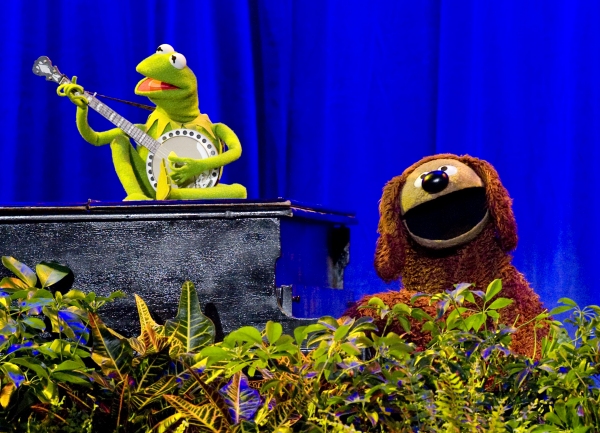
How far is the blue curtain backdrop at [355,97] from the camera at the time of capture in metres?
1.74

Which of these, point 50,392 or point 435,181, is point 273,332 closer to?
point 50,392

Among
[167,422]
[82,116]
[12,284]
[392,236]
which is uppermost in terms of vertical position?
[82,116]

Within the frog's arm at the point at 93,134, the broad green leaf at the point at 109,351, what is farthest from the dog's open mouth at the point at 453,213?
the broad green leaf at the point at 109,351

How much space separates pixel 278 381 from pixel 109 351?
0.52 feet

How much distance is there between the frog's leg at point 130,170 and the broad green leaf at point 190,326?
0.66 meters

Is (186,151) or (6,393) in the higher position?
(186,151)

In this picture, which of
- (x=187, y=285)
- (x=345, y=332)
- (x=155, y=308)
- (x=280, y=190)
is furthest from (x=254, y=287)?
(x=280, y=190)

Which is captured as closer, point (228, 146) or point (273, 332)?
point (273, 332)

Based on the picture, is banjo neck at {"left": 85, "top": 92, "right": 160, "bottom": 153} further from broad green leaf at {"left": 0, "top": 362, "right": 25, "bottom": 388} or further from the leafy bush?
broad green leaf at {"left": 0, "top": 362, "right": 25, "bottom": 388}

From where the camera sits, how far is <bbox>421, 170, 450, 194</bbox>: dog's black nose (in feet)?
4.32

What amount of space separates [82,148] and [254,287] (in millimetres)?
1075

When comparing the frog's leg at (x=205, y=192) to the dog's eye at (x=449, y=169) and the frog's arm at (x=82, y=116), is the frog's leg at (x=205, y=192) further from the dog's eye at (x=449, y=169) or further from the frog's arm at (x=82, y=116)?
the dog's eye at (x=449, y=169)

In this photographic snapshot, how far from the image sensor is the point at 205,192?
53.5 inches

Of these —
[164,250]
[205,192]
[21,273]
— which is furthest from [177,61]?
[21,273]
